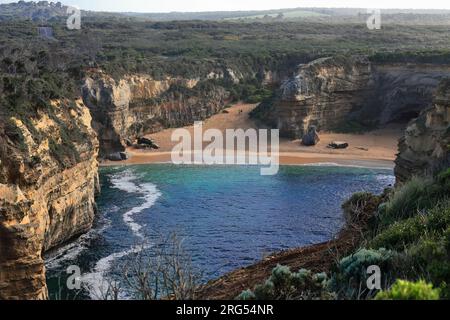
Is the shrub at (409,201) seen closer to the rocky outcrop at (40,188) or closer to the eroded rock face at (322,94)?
the rocky outcrop at (40,188)

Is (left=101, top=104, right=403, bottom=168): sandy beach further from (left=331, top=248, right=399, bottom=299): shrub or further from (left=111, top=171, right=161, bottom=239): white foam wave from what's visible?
(left=331, top=248, right=399, bottom=299): shrub

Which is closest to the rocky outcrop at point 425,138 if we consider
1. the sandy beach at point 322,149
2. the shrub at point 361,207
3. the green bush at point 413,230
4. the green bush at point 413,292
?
the shrub at point 361,207

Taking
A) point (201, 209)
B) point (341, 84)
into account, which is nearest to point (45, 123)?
point (201, 209)

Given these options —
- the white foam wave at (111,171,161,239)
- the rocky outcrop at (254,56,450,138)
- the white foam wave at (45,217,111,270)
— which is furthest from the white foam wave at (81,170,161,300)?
the rocky outcrop at (254,56,450,138)

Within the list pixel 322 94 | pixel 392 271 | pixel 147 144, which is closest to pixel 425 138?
pixel 392 271
